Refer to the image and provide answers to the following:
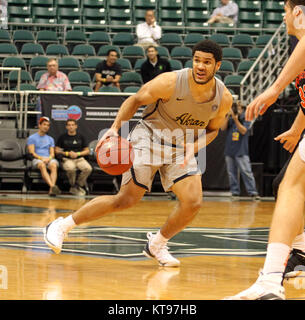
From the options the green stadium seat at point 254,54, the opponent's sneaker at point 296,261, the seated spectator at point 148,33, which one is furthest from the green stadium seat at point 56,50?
the opponent's sneaker at point 296,261

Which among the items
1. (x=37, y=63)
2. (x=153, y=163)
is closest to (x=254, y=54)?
(x=37, y=63)

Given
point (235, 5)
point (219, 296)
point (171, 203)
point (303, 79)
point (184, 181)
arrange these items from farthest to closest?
point (235, 5)
point (171, 203)
point (184, 181)
point (303, 79)
point (219, 296)

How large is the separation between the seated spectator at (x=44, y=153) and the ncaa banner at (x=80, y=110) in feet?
1.64

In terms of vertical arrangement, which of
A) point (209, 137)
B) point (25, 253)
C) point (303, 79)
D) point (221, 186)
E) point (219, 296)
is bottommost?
point (221, 186)

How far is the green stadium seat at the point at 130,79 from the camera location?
47.3ft

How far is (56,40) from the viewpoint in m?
16.5

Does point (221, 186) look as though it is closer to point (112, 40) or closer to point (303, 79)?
point (112, 40)

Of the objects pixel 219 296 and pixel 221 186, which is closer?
pixel 219 296

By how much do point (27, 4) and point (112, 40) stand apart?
2.73 m

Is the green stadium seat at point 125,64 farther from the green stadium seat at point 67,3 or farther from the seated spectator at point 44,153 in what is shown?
the green stadium seat at point 67,3

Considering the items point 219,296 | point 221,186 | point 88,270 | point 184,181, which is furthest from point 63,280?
point 221,186

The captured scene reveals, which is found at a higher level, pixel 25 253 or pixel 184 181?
pixel 184 181

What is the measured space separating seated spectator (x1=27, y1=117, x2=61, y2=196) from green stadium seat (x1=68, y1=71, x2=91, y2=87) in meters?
2.12

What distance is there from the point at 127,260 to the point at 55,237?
0.59 metres
